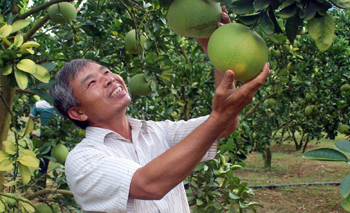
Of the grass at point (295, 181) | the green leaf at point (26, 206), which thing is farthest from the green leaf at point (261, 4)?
the grass at point (295, 181)

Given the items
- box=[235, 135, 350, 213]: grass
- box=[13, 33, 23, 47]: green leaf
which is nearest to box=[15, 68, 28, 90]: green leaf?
box=[13, 33, 23, 47]: green leaf

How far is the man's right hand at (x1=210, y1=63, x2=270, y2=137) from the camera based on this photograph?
900 millimetres

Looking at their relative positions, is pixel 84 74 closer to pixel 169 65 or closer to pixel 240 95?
pixel 169 65

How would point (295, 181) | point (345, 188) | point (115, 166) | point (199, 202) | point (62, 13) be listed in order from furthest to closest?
point (295, 181) < point (62, 13) < point (199, 202) < point (115, 166) < point (345, 188)

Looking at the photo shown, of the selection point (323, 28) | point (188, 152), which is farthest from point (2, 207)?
point (323, 28)

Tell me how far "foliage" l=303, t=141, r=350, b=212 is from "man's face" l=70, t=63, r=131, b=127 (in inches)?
32.6

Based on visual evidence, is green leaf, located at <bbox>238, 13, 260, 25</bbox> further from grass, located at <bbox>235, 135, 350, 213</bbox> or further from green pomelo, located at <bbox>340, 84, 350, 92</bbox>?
grass, located at <bbox>235, 135, 350, 213</bbox>

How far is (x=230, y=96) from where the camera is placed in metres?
0.96

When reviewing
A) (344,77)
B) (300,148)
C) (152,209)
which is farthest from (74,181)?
(300,148)

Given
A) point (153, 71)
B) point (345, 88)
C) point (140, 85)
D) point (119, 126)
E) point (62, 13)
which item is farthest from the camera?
point (345, 88)

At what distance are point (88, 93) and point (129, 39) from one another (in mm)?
852

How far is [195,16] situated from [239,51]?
212 mm

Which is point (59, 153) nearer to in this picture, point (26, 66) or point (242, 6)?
point (26, 66)

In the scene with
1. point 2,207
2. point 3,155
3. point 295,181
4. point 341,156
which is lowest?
point 295,181
